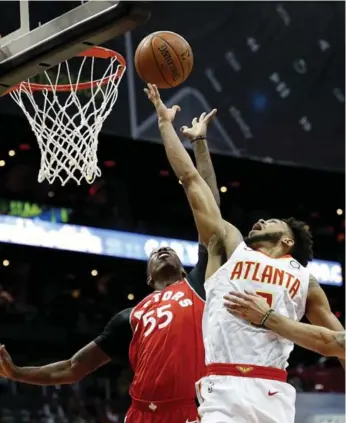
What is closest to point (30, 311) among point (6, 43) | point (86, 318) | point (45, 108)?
point (86, 318)

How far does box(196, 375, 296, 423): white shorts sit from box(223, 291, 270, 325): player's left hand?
29cm

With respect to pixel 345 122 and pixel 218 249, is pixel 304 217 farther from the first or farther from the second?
pixel 218 249

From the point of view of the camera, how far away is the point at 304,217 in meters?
15.3

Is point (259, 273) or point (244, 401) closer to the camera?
point (244, 401)

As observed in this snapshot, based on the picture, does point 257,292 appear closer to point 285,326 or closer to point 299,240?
point 285,326

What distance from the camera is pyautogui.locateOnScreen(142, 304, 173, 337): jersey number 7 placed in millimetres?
5383

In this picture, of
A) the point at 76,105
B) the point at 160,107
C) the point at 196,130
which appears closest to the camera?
the point at 160,107

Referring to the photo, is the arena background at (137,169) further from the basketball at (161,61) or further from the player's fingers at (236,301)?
the player's fingers at (236,301)

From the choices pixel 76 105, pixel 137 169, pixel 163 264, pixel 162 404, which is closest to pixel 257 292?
pixel 162 404

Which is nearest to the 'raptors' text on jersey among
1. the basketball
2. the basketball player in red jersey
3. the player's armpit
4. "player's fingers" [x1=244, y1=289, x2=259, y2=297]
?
the basketball player in red jersey

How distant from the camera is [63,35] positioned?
445 centimetres

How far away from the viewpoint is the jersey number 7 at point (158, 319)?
5383mm

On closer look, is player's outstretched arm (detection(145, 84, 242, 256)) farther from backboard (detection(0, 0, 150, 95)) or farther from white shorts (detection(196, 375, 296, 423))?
backboard (detection(0, 0, 150, 95))

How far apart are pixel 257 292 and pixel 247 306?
18cm
